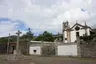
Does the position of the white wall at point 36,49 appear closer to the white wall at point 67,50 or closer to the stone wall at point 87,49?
the white wall at point 67,50

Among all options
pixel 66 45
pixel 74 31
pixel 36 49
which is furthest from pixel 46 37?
pixel 66 45

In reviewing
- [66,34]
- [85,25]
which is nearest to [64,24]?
[66,34]

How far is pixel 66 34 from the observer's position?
58.7 meters

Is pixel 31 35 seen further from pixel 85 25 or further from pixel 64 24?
pixel 85 25

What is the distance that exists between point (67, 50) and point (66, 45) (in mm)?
1052

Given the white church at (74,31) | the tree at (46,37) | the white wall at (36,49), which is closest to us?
the white wall at (36,49)

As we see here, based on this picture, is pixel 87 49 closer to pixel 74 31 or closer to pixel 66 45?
pixel 66 45

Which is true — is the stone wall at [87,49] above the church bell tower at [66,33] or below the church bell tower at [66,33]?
below

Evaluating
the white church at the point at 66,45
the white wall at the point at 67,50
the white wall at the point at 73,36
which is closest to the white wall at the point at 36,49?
the white church at the point at 66,45

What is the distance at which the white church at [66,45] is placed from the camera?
36375 mm

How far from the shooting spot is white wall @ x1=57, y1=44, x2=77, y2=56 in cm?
3576

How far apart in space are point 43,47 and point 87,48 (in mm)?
14236

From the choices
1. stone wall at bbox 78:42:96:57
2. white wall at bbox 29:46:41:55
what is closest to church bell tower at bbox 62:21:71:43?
white wall at bbox 29:46:41:55

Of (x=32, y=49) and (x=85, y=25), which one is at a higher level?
(x=85, y=25)
